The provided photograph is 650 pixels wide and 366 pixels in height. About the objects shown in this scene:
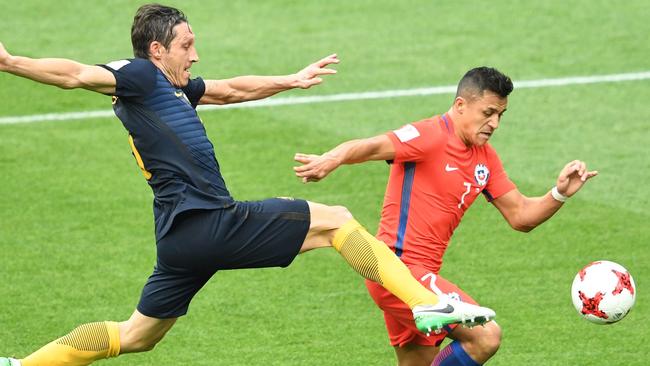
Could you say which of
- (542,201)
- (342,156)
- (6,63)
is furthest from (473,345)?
(6,63)

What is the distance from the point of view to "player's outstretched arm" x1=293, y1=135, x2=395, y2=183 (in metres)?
8.34

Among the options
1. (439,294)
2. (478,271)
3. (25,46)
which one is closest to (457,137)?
(439,294)

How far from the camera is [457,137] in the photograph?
8961 millimetres

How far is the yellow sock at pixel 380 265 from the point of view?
8.12 meters

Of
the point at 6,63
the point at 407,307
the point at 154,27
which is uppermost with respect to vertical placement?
the point at 154,27

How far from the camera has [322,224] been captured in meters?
8.37

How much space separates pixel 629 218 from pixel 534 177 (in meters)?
1.34

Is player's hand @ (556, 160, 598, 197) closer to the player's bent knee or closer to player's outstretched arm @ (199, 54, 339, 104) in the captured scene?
player's outstretched arm @ (199, 54, 339, 104)

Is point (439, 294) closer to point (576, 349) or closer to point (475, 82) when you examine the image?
point (475, 82)

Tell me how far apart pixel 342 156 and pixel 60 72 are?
174 cm

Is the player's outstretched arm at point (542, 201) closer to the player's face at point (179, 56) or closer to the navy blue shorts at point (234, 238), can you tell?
the navy blue shorts at point (234, 238)

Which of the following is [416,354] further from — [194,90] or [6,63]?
[6,63]

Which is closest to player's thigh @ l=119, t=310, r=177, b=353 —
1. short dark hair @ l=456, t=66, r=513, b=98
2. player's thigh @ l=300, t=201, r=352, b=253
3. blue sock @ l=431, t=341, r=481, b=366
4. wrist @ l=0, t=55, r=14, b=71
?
player's thigh @ l=300, t=201, r=352, b=253

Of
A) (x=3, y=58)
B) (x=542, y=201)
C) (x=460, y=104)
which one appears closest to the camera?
(x=3, y=58)
